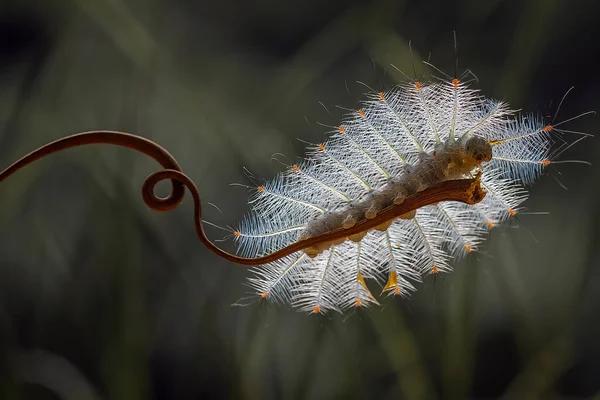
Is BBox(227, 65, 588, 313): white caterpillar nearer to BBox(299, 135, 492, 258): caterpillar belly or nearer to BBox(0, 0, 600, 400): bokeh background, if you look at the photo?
BBox(299, 135, 492, 258): caterpillar belly

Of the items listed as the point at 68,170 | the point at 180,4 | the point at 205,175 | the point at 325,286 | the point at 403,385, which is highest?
the point at 180,4

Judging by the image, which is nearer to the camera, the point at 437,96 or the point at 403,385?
the point at 437,96

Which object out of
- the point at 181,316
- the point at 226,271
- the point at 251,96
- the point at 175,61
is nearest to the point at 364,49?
the point at 251,96

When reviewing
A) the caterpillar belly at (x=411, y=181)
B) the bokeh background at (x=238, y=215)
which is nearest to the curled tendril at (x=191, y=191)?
the caterpillar belly at (x=411, y=181)

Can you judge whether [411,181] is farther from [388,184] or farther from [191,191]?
[191,191]

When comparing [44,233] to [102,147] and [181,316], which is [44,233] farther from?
[181,316]

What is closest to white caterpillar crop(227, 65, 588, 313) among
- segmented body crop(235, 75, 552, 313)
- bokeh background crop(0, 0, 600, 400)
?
segmented body crop(235, 75, 552, 313)
